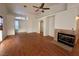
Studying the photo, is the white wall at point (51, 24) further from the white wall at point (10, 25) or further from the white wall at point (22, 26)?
the white wall at point (10, 25)

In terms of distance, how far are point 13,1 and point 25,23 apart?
3.89 ft

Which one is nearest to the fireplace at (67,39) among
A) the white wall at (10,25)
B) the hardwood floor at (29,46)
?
the hardwood floor at (29,46)

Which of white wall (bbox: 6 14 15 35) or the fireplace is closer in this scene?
the fireplace

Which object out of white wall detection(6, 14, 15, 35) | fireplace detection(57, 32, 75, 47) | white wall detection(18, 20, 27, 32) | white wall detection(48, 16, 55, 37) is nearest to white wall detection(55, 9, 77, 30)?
white wall detection(48, 16, 55, 37)

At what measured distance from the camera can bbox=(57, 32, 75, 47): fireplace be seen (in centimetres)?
249

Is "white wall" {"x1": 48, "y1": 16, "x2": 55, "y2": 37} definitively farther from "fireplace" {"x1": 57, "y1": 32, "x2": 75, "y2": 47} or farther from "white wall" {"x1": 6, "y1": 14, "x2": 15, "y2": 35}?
"white wall" {"x1": 6, "y1": 14, "x2": 15, "y2": 35}

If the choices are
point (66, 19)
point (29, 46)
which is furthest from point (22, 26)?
point (66, 19)

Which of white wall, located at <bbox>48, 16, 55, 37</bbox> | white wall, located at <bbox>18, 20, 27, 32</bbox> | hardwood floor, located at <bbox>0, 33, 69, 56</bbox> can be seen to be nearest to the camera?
hardwood floor, located at <bbox>0, 33, 69, 56</bbox>

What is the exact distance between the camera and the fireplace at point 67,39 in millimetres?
2490

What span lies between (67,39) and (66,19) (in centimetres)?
51

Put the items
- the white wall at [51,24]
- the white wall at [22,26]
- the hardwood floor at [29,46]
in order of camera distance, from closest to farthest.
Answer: the hardwood floor at [29,46] → the white wall at [51,24] → the white wall at [22,26]

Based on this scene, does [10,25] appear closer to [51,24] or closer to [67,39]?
[51,24]

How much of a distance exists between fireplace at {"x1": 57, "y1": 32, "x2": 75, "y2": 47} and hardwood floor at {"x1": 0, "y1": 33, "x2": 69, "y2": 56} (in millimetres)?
204

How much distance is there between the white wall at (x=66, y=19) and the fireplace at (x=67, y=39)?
0.21 m
